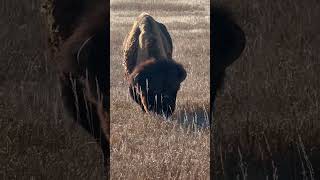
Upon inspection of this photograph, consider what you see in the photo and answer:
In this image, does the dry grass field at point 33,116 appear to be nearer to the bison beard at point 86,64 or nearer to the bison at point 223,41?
the bison beard at point 86,64

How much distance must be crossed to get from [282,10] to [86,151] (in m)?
2.23

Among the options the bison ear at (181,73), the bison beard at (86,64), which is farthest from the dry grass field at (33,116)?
the bison ear at (181,73)

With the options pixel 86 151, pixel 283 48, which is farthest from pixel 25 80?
pixel 283 48

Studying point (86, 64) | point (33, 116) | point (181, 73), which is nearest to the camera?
point (86, 64)

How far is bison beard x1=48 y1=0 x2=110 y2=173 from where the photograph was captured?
6188 mm

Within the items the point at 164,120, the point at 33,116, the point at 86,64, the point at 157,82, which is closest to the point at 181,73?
the point at 157,82

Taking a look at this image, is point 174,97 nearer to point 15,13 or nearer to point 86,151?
point 86,151

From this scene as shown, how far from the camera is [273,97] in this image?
657 cm

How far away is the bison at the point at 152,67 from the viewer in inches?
261

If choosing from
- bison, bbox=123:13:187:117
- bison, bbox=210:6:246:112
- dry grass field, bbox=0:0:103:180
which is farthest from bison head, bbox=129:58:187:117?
dry grass field, bbox=0:0:103:180

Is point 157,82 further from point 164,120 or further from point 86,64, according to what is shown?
point 86,64

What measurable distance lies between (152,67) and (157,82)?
0.15m

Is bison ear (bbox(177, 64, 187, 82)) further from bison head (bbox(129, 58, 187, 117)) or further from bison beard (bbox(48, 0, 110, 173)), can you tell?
bison beard (bbox(48, 0, 110, 173))

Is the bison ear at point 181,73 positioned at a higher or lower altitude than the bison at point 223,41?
lower
